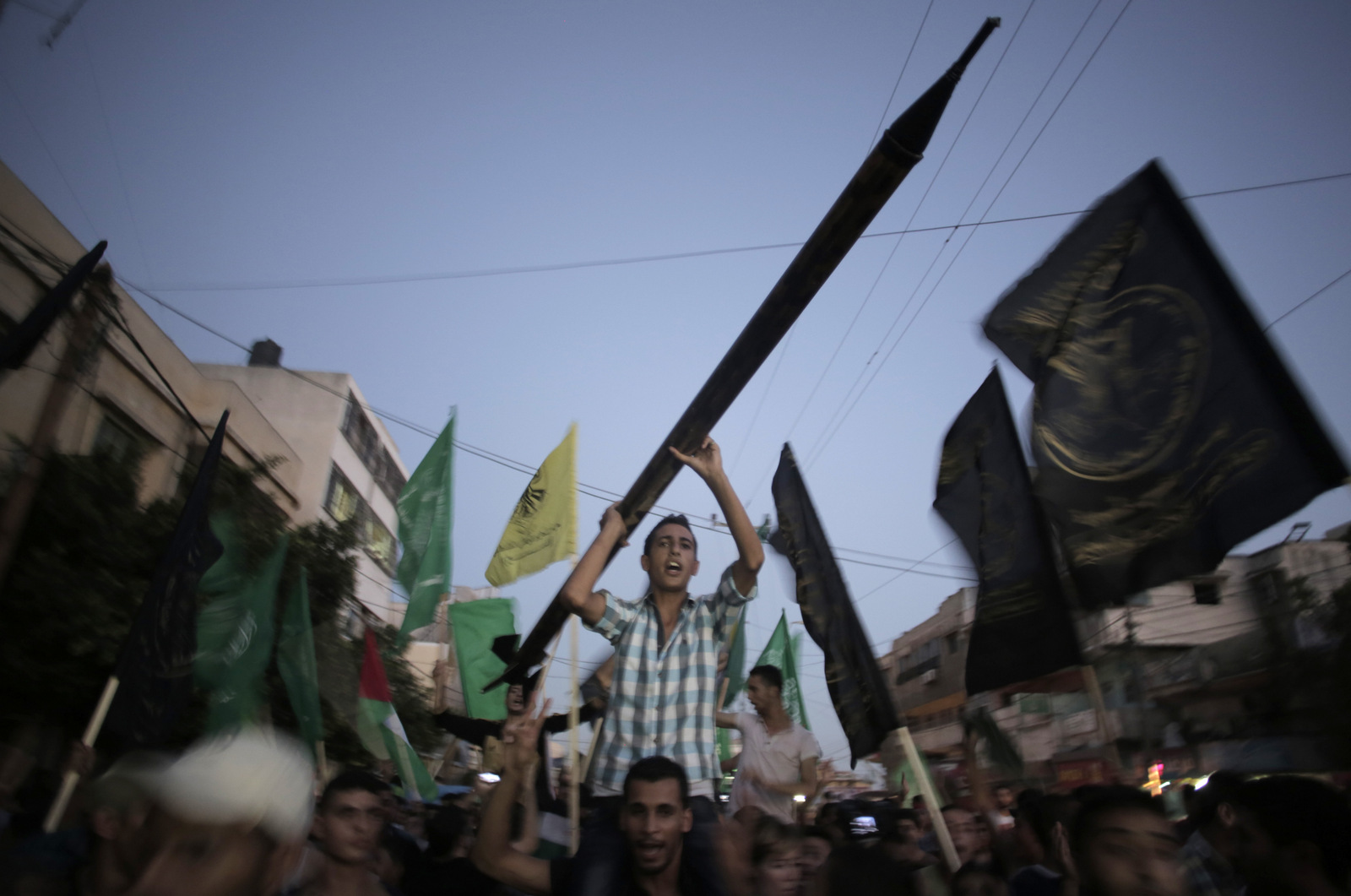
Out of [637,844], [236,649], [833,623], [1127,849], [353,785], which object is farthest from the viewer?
[236,649]

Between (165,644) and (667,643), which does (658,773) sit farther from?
(165,644)

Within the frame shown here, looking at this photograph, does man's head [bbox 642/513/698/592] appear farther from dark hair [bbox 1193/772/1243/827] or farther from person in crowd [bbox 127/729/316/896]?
dark hair [bbox 1193/772/1243/827]

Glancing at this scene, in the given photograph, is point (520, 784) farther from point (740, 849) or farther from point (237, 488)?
point (237, 488)

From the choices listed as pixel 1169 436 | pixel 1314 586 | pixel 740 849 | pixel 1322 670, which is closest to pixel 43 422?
pixel 740 849

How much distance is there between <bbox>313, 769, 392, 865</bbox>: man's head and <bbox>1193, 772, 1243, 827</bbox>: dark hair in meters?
3.12

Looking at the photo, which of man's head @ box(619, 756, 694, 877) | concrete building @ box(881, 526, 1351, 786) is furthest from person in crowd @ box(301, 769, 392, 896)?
concrete building @ box(881, 526, 1351, 786)

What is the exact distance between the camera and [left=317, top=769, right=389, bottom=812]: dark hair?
9.78ft

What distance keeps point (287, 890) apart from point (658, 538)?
1.81 m

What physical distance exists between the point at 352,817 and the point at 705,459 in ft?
6.87

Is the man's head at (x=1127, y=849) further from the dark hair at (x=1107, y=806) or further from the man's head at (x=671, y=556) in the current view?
the man's head at (x=671, y=556)

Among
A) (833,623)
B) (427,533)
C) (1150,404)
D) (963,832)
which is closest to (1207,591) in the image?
(427,533)

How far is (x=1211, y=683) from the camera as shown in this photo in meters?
21.6

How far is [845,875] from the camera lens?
233cm

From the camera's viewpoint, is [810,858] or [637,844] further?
[810,858]
